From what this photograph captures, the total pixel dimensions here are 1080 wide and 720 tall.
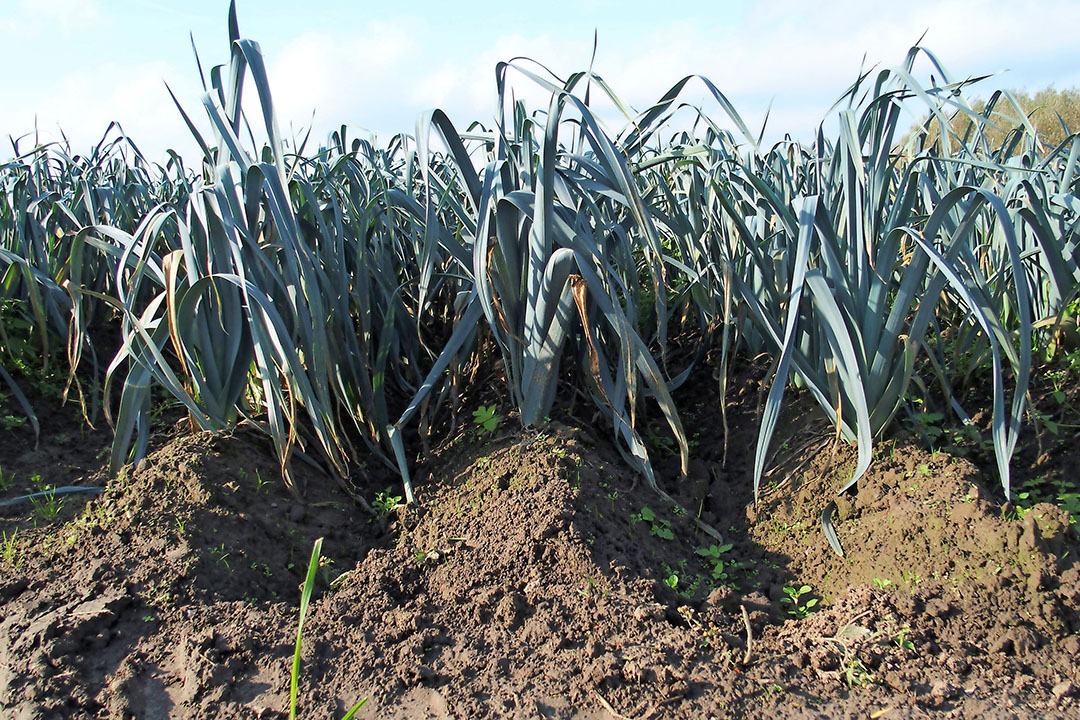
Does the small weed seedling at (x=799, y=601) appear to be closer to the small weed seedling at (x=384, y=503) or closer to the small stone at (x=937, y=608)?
the small stone at (x=937, y=608)

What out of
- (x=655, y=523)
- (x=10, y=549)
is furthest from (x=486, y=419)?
(x=10, y=549)

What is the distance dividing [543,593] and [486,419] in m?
0.55

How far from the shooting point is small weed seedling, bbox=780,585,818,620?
1.49 m

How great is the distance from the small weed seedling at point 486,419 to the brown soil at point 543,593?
29 millimetres

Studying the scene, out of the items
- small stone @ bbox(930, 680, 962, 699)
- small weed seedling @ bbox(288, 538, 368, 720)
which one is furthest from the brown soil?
small weed seedling @ bbox(288, 538, 368, 720)

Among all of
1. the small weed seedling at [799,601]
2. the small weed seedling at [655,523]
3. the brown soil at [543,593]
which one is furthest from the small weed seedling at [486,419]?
the small weed seedling at [799,601]

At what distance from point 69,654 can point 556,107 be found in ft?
4.37

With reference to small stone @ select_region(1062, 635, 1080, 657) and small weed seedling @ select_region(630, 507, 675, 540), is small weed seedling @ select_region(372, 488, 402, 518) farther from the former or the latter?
small stone @ select_region(1062, 635, 1080, 657)

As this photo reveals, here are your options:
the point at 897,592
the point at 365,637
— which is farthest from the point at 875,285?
the point at 365,637

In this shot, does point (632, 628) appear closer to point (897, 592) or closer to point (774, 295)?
point (897, 592)

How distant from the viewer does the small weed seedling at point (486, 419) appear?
1.85m

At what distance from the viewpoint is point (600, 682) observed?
1.23 m

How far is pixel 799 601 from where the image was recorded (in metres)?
1.52

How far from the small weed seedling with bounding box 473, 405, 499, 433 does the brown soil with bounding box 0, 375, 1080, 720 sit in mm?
29
